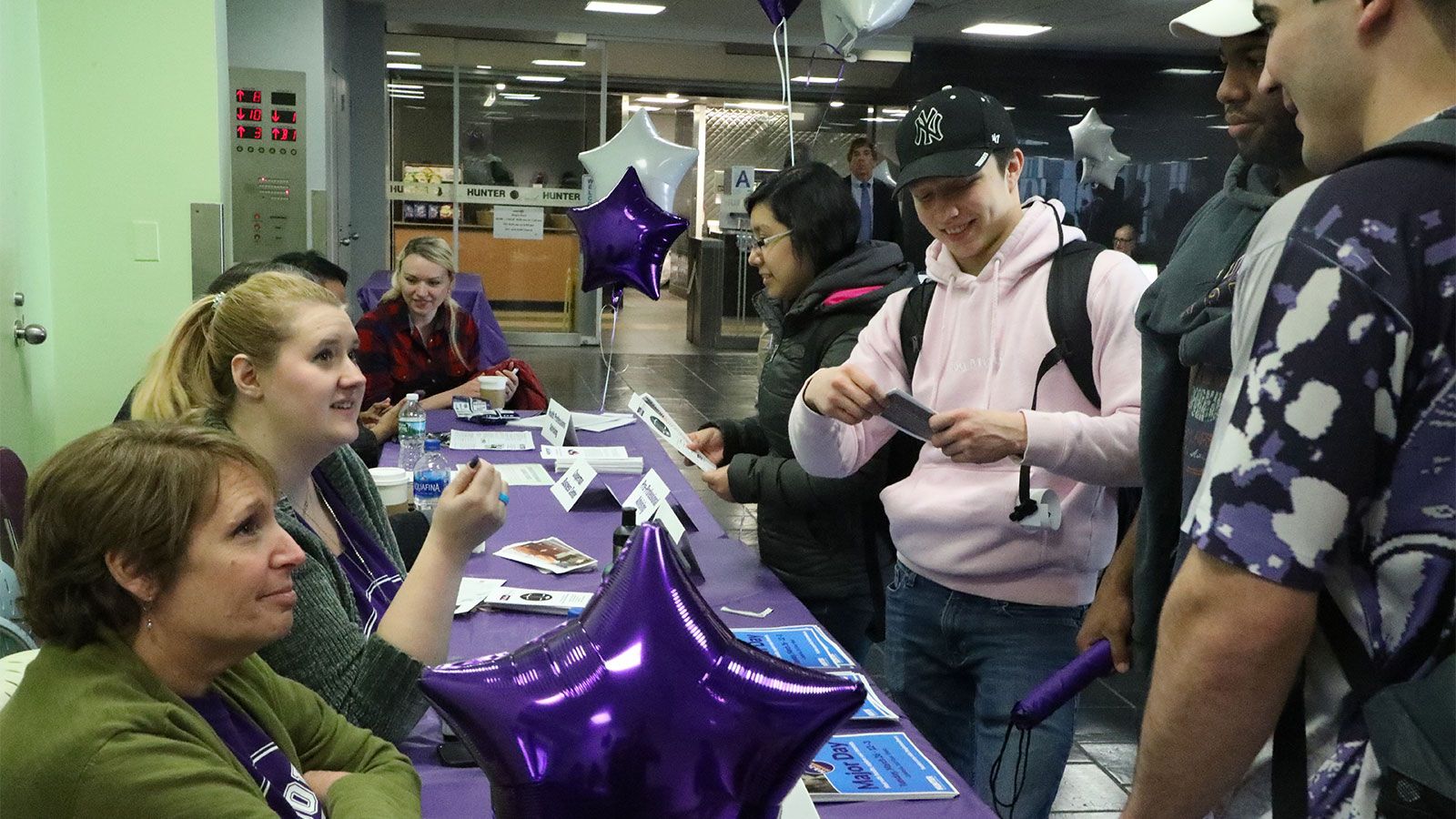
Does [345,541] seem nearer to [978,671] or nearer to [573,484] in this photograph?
[573,484]

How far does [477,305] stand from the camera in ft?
21.1

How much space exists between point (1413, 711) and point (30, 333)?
391cm

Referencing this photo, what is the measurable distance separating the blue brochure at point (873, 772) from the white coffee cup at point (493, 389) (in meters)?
3.06

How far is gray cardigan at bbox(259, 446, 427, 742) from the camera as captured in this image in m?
1.73

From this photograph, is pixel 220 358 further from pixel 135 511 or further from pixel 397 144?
pixel 397 144

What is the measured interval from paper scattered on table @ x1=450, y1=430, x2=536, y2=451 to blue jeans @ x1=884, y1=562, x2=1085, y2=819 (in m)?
2.04

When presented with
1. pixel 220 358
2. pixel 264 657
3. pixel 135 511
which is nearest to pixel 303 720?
pixel 264 657

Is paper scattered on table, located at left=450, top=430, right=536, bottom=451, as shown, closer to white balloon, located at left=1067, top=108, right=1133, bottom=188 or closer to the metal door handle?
the metal door handle

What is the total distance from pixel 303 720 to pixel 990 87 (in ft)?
37.4

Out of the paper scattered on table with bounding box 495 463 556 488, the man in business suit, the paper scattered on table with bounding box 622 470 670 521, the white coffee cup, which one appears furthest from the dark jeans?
the man in business suit

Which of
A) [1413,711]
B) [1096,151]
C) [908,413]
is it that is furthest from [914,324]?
[1096,151]

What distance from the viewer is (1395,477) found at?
2.98ft

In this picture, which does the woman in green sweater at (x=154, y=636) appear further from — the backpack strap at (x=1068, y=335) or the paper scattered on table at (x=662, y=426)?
the paper scattered on table at (x=662, y=426)

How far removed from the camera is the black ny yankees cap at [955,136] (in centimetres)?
213
